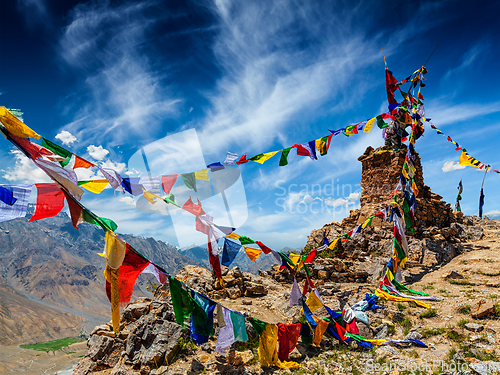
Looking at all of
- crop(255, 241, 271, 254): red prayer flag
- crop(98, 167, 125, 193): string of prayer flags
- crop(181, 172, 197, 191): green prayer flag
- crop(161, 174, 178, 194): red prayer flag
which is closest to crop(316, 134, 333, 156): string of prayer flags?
crop(255, 241, 271, 254): red prayer flag

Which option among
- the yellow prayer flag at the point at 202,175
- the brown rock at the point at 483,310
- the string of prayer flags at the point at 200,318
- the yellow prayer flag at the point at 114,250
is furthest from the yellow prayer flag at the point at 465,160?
the yellow prayer flag at the point at 114,250

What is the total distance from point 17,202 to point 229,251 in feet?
16.1

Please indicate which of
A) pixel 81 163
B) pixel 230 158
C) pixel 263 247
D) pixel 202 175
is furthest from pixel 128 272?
pixel 230 158

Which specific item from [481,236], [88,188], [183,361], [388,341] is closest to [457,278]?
[388,341]

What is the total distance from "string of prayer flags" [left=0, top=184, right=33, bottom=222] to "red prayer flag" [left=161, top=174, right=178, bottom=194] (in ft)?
10.9

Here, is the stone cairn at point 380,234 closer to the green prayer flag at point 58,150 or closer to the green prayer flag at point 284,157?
the green prayer flag at point 284,157

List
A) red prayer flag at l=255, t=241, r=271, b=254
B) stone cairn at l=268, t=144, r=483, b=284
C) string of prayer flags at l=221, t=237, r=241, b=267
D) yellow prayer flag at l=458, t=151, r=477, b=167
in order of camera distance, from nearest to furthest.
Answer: string of prayer flags at l=221, t=237, r=241, b=267
red prayer flag at l=255, t=241, r=271, b=254
stone cairn at l=268, t=144, r=483, b=284
yellow prayer flag at l=458, t=151, r=477, b=167

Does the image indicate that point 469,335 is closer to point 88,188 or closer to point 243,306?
point 243,306

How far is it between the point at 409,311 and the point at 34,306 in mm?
275003

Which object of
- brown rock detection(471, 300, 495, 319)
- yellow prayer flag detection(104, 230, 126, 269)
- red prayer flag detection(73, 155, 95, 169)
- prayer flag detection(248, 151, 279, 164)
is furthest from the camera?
prayer flag detection(248, 151, 279, 164)

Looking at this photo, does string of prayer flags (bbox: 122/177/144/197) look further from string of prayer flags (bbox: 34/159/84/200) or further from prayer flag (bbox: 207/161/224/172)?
prayer flag (bbox: 207/161/224/172)

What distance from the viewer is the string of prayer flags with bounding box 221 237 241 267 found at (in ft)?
24.3

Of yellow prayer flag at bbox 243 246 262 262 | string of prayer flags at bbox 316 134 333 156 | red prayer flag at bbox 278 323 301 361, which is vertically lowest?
red prayer flag at bbox 278 323 301 361

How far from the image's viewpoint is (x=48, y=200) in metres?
4.58
